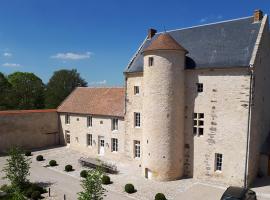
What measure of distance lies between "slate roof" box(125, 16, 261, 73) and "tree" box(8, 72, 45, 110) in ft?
118

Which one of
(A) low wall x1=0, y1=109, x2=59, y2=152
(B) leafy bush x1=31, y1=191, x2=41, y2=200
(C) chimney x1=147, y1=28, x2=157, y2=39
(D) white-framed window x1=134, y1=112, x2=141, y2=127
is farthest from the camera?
(A) low wall x1=0, y1=109, x2=59, y2=152

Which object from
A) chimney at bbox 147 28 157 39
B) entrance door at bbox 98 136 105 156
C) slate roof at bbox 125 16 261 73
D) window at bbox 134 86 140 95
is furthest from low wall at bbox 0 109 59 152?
chimney at bbox 147 28 157 39

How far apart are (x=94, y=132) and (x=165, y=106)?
12.4 metres

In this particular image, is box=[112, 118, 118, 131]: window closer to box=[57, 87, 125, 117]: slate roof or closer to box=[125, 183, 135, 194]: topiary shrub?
box=[57, 87, 125, 117]: slate roof

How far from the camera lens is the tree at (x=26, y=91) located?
5259 cm

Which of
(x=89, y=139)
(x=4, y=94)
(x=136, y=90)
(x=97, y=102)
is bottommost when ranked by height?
(x=89, y=139)

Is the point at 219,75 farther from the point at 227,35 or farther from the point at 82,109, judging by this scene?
the point at 82,109

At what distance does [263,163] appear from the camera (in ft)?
75.0

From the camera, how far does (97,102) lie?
32094 millimetres

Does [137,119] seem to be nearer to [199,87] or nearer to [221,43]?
[199,87]

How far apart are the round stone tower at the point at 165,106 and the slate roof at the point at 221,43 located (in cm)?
182

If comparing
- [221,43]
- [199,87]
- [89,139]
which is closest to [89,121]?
[89,139]

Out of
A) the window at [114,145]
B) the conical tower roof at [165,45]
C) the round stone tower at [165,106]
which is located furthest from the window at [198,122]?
the window at [114,145]

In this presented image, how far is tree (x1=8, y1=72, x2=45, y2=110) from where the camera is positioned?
173ft
